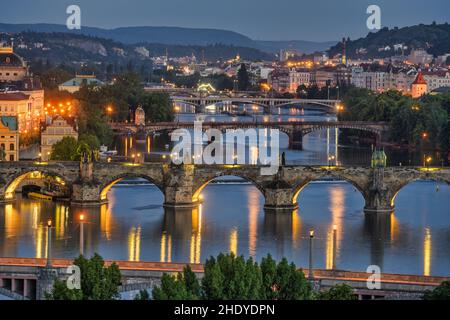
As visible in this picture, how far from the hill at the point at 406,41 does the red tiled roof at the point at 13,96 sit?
2774 inches

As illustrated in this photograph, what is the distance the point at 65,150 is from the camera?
1439 inches

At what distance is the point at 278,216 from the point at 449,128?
55.8 ft

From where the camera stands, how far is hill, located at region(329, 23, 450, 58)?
118 metres

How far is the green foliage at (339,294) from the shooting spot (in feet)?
63.9

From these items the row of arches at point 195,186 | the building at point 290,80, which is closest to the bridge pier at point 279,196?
the row of arches at point 195,186

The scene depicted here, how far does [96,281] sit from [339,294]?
323 centimetres

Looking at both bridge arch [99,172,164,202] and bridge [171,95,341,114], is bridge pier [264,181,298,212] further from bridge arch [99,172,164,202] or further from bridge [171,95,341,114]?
bridge [171,95,341,114]

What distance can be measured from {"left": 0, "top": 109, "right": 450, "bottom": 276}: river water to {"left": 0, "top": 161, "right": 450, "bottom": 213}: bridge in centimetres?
37

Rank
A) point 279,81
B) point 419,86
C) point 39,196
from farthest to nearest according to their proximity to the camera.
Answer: point 279,81 < point 419,86 < point 39,196

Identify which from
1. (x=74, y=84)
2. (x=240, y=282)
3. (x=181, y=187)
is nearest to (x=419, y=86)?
(x=74, y=84)

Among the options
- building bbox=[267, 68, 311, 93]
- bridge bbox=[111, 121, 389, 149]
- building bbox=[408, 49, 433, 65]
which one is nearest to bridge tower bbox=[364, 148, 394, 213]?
bridge bbox=[111, 121, 389, 149]

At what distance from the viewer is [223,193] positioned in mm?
34781

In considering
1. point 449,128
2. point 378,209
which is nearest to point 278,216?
point 378,209

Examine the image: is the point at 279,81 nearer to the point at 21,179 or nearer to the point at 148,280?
the point at 21,179
